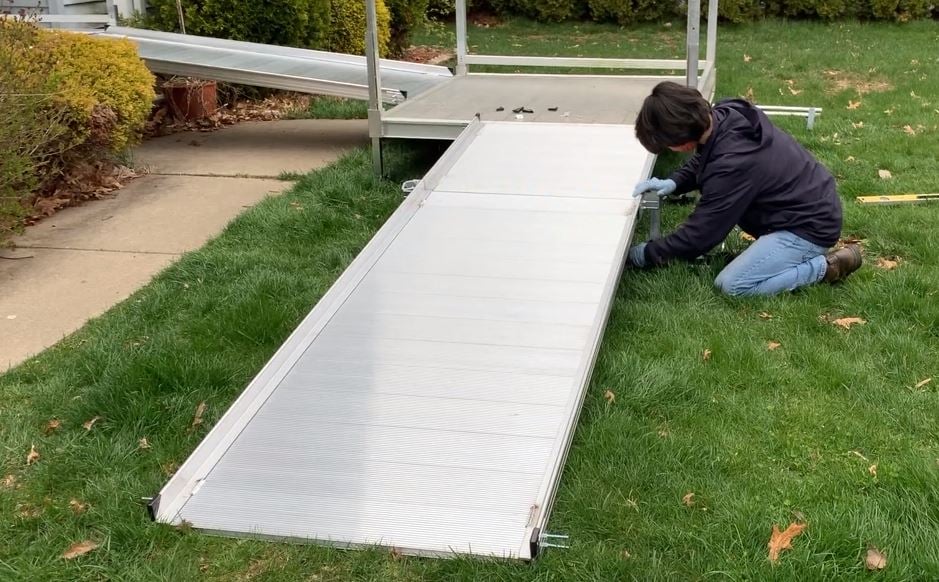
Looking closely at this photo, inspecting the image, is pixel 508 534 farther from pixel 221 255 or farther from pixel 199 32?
pixel 199 32

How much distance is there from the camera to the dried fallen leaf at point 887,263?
4.62 metres

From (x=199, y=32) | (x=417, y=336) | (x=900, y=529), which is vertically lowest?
(x=900, y=529)

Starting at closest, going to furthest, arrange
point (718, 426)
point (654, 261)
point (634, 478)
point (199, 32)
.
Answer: point (634, 478), point (718, 426), point (654, 261), point (199, 32)

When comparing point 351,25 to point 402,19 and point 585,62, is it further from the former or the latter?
point 585,62

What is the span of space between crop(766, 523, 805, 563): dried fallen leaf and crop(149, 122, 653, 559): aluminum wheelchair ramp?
0.65 m

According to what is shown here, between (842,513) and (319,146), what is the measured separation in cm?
593

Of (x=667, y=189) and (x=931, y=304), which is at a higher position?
(x=667, y=189)

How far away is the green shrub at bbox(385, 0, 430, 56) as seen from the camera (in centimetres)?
1241

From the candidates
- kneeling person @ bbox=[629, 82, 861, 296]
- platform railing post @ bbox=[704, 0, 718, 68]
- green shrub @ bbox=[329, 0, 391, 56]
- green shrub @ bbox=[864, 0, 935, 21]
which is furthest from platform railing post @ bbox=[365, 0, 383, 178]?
green shrub @ bbox=[864, 0, 935, 21]

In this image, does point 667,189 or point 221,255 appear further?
point 221,255

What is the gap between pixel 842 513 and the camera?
2.70 metres

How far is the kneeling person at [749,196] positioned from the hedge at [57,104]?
3.40m

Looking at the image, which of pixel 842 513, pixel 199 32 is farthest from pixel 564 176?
pixel 199 32

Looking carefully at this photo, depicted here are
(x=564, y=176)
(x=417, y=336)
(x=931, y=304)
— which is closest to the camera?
(x=417, y=336)
